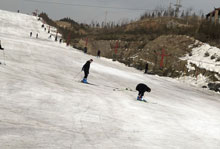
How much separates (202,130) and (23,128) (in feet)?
22.1

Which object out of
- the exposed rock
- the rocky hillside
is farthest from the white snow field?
the rocky hillside

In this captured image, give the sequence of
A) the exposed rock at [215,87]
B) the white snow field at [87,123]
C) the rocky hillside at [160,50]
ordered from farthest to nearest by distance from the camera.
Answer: the rocky hillside at [160,50], the exposed rock at [215,87], the white snow field at [87,123]

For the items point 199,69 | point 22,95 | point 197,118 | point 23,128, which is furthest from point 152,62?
point 23,128

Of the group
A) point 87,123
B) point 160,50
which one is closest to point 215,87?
point 160,50

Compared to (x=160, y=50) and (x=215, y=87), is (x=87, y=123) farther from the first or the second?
(x=160, y=50)

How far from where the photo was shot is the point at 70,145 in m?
6.57

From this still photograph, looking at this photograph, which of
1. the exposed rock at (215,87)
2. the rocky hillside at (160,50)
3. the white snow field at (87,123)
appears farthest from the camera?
the rocky hillside at (160,50)

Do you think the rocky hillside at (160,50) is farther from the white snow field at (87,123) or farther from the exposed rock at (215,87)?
the white snow field at (87,123)

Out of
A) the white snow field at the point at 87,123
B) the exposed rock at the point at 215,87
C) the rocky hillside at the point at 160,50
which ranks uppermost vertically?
the rocky hillside at the point at 160,50

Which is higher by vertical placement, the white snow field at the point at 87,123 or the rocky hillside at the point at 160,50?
the rocky hillside at the point at 160,50

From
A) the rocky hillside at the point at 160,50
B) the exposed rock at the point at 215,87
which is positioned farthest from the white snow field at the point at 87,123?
the rocky hillside at the point at 160,50

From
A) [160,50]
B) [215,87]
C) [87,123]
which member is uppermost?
[160,50]

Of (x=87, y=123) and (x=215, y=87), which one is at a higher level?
(x=87, y=123)

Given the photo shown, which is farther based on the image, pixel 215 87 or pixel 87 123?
pixel 215 87
